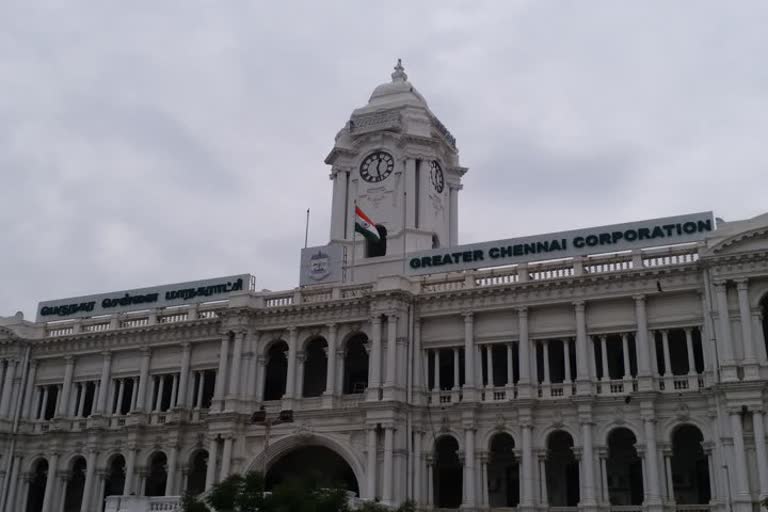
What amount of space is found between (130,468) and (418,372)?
2041cm

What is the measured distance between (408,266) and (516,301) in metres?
7.64

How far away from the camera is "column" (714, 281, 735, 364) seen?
145 ft

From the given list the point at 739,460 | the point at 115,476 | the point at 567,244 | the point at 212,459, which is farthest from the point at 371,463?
the point at 115,476

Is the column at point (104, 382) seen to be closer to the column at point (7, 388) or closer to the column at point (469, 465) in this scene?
the column at point (7, 388)

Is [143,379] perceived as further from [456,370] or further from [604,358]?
[604,358]

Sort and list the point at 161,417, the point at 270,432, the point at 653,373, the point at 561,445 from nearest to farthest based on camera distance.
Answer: the point at 653,373 < the point at 561,445 < the point at 270,432 < the point at 161,417

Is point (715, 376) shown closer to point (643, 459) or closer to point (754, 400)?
point (754, 400)

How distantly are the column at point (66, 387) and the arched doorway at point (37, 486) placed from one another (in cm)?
393

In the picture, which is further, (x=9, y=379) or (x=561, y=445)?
(x=9, y=379)

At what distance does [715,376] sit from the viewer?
44.6 meters

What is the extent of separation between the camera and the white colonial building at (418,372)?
4550 cm

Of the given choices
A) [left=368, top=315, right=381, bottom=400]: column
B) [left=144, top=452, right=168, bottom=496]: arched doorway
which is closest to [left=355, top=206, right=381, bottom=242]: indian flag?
[left=368, top=315, right=381, bottom=400]: column

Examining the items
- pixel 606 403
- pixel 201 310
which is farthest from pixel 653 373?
pixel 201 310

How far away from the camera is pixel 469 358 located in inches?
1988
